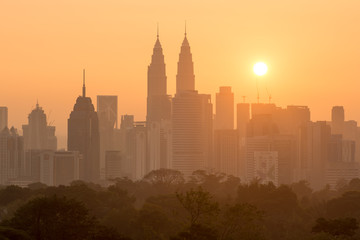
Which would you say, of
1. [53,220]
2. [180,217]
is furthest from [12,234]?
[180,217]

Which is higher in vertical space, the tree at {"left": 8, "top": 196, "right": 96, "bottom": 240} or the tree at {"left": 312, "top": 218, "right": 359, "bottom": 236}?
the tree at {"left": 8, "top": 196, "right": 96, "bottom": 240}

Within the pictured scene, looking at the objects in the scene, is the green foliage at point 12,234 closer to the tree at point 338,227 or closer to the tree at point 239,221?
the tree at point 239,221

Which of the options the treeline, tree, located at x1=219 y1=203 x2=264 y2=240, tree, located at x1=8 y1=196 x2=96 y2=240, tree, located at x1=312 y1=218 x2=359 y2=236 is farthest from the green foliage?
tree, located at x1=312 y1=218 x2=359 y2=236

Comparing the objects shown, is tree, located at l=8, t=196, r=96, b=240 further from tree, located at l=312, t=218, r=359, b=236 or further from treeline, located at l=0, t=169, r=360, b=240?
tree, located at l=312, t=218, r=359, b=236

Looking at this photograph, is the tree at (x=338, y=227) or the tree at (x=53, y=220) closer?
the tree at (x=53, y=220)

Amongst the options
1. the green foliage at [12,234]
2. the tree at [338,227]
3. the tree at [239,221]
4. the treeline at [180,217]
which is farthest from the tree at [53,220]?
the tree at [338,227]

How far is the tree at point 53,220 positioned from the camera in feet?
266

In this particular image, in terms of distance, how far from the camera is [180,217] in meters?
114

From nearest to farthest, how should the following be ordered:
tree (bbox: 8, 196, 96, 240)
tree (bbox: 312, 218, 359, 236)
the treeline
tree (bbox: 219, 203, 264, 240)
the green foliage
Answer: the green foliage → the treeline → tree (bbox: 8, 196, 96, 240) → tree (bbox: 219, 203, 264, 240) → tree (bbox: 312, 218, 359, 236)

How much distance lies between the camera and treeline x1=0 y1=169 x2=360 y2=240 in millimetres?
77062

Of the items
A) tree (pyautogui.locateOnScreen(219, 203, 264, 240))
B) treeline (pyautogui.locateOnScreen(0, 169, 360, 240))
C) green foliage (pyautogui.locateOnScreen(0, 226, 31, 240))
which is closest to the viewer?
green foliage (pyautogui.locateOnScreen(0, 226, 31, 240))

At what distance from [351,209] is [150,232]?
39.3 metres

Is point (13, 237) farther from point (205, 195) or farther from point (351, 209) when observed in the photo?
point (351, 209)

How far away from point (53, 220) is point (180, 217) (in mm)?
34320
